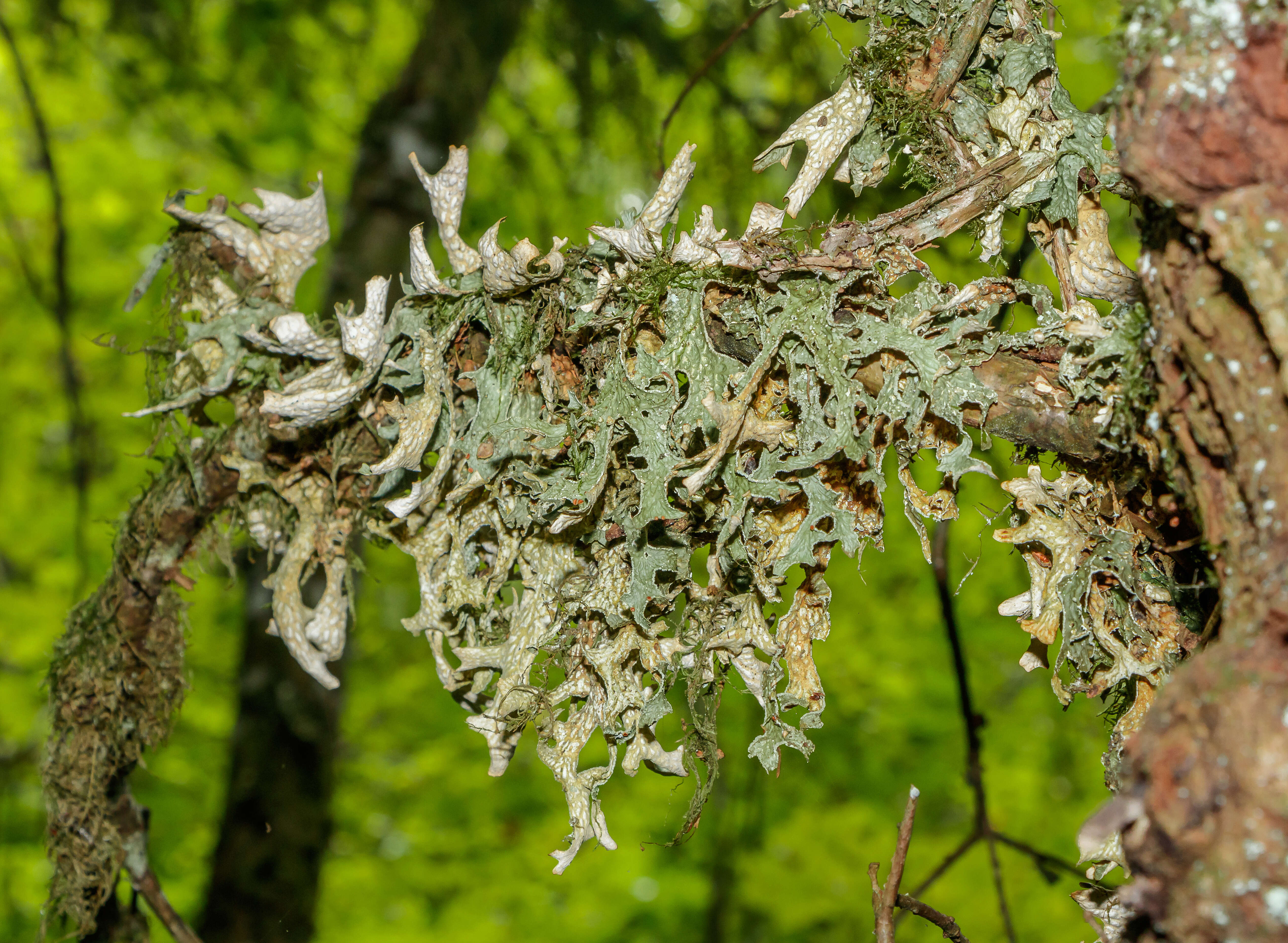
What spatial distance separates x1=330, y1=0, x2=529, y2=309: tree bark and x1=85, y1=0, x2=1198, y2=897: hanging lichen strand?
1.13 m

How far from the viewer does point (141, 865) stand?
106 centimetres

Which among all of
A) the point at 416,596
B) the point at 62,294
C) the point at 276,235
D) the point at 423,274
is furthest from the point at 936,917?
the point at 416,596

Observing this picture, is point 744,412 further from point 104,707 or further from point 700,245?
point 104,707

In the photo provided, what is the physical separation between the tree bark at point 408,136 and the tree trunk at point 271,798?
70 cm

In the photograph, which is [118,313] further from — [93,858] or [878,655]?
[878,655]

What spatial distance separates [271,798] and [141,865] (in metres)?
0.62

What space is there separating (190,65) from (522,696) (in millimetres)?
2245

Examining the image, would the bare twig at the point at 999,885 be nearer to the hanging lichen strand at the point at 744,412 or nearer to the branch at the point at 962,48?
the hanging lichen strand at the point at 744,412

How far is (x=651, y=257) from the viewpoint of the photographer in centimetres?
62

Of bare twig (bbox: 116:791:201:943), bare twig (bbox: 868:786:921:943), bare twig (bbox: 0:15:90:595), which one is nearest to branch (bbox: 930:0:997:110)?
bare twig (bbox: 868:786:921:943)

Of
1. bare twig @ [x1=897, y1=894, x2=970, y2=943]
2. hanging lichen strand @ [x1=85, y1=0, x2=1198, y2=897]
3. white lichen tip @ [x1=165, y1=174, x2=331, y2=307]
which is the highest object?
white lichen tip @ [x1=165, y1=174, x2=331, y2=307]

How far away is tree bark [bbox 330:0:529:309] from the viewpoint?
5.99ft

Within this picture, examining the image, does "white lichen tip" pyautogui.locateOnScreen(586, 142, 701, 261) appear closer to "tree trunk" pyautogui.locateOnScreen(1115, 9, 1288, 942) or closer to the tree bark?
"tree trunk" pyautogui.locateOnScreen(1115, 9, 1288, 942)

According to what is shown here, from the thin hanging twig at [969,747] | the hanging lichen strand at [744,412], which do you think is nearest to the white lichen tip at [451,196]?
the hanging lichen strand at [744,412]
